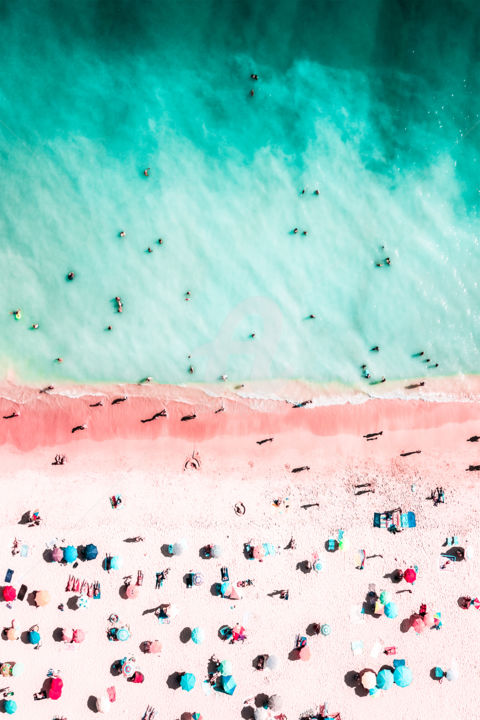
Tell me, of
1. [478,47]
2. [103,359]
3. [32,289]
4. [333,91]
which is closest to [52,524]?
[103,359]

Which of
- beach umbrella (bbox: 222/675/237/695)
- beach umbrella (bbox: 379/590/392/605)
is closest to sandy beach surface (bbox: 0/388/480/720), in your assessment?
beach umbrella (bbox: 379/590/392/605)

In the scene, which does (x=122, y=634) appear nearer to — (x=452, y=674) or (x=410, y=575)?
(x=410, y=575)

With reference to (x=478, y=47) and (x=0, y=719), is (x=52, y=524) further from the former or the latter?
(x=478, y=47)

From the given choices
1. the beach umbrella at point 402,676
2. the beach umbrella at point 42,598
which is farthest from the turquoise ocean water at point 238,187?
the beach umbrella at point 402,676

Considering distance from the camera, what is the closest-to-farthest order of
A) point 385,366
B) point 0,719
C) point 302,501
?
point 0,719
point 302,501
point 385,366

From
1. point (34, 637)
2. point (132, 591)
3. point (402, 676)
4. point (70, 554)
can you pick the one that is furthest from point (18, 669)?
point (402, 676)
